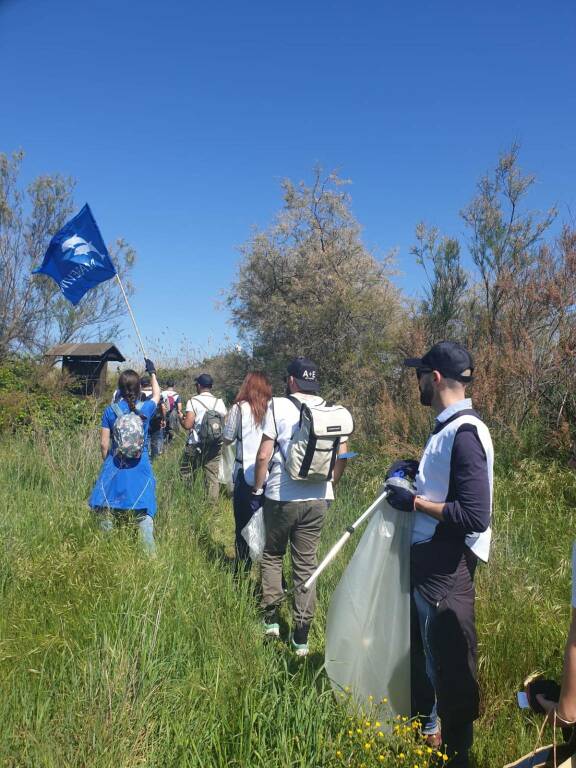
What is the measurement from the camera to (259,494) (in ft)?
13.4

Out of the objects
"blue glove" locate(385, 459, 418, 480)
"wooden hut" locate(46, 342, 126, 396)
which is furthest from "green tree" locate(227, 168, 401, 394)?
"blue glove" locate(385, 459, 418, 480)

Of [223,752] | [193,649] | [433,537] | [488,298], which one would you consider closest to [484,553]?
[433,537]

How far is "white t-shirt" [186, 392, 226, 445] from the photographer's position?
6586 millimetres

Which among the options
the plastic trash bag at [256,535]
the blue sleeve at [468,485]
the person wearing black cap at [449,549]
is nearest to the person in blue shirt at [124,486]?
A: the plastic trash bag at [256,535]

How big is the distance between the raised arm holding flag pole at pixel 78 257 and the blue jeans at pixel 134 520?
290 centimetres

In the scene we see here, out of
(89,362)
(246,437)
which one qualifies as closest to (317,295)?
(89,362)

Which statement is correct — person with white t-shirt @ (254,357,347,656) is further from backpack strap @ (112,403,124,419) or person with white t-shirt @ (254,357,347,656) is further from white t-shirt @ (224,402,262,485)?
backpack strap @ (112,403,124,419)

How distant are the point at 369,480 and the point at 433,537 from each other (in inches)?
173

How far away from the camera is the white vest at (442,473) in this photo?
2.34m

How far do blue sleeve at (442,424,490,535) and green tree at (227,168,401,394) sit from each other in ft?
29.1

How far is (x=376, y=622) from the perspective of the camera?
2.52 metres

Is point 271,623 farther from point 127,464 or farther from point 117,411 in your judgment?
point 117,411

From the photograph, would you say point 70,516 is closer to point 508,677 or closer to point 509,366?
point 508,677

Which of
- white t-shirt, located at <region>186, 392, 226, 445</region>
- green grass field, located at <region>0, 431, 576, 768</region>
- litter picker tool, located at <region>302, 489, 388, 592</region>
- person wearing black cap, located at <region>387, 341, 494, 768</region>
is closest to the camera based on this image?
green grass field, located at <region>0, 431, 576, 768</region>
